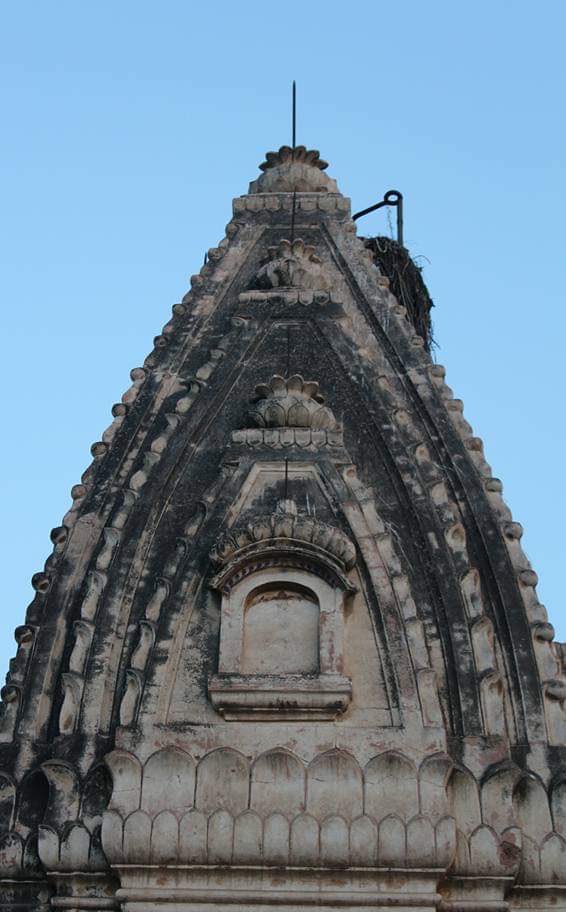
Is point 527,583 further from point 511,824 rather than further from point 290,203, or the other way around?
point 290,203

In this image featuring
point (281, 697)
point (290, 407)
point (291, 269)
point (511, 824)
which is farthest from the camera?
point (291, 269)

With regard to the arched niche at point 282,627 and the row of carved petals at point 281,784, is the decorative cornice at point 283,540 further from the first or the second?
the row of carved petals at point 281,784

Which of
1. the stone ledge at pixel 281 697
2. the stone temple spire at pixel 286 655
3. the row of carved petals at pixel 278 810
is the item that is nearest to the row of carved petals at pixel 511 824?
the stone temple spire at pixel 286 655

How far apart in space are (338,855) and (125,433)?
5.05 meters

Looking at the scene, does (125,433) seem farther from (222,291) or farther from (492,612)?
(492,612)

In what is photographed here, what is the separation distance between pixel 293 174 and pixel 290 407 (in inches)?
155

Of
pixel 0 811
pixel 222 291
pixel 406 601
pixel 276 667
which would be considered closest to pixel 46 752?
pixel 0 811

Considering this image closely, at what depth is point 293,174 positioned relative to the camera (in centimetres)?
2197

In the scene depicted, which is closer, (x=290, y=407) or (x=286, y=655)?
(x=286, y=655)

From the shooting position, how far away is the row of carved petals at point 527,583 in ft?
57.1

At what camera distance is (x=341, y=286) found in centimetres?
2092

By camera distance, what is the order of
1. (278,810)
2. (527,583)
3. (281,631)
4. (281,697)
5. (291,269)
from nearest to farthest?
(278,810), (281,697), (281,631), (527,583), (291,269)

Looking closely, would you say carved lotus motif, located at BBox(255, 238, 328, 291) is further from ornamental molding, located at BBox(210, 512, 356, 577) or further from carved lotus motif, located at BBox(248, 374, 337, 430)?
ornamental molding, located at BBox(210, 512, 356, 577)

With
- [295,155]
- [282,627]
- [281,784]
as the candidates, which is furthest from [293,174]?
[281,784]
